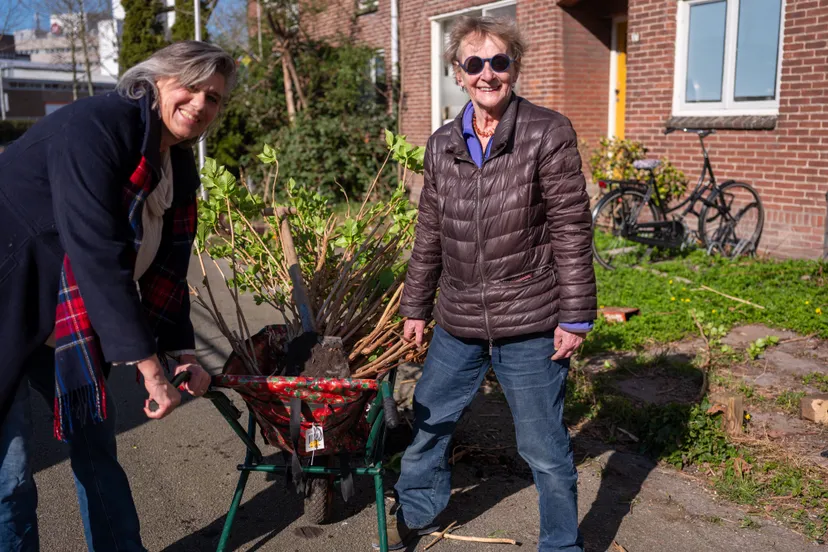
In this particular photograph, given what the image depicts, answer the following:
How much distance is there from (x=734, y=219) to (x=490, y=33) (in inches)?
266

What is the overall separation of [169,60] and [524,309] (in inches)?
58.9

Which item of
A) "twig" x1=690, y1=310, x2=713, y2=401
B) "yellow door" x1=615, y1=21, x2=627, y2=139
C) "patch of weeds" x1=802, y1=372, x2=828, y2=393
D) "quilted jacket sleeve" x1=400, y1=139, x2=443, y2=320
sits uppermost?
"yellow door" x1=615, y1=21, x2=627, y2=139

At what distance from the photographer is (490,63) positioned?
2928mm

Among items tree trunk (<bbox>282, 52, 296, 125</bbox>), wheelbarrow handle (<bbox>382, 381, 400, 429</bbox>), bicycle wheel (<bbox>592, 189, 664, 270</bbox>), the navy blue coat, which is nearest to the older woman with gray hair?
the navy blue coat

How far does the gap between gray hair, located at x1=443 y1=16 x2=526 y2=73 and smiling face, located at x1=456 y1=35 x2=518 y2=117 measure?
0.02 m

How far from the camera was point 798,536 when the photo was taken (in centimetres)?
340

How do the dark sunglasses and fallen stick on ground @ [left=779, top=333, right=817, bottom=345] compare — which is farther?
fallen stick on ground @ [left=779, top=333, right=817, bottom=345]

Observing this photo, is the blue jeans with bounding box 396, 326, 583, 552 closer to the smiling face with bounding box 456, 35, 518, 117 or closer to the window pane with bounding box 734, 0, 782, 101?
the smiling face with bounding box 456, 35, 518, 117

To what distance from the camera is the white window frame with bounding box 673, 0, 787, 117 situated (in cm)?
881

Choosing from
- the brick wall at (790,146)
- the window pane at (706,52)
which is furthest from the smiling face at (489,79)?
the window pane at (706,52)

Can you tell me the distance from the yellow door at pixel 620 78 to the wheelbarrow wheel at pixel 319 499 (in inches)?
360

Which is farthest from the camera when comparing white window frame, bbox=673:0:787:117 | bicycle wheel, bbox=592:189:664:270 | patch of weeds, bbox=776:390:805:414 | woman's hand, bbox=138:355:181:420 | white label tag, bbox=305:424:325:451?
white window frame, bbox=673:0:787:117

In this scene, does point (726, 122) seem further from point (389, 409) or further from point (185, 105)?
point (185, 105)

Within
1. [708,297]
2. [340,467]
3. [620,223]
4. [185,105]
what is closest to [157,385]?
[185,105]
